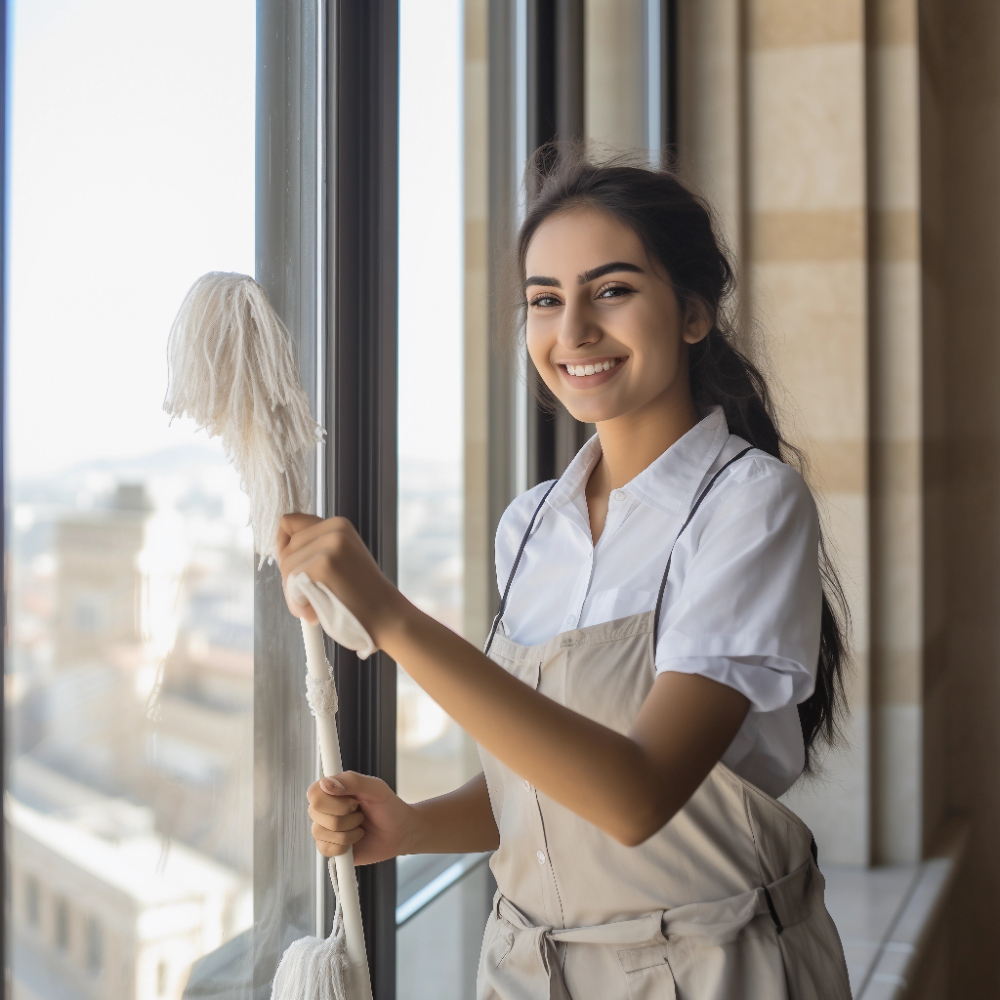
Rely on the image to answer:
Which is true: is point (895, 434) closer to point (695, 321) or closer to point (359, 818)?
point (695, 321)

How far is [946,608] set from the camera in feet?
9.02

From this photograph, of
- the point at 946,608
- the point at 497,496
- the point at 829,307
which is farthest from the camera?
the point at 946,608

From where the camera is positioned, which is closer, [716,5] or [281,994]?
[281,994]

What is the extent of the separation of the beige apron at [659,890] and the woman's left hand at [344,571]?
0.28m

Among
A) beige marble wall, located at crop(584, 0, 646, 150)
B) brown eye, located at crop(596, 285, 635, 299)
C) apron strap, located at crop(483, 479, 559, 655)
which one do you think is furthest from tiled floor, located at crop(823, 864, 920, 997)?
beige marble wall, located at crop(584, 0, 646, 150)

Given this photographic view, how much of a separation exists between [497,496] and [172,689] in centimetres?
86

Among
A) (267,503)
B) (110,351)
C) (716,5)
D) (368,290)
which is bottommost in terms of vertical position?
(267,503)

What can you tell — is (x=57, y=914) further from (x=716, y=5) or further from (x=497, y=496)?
(x=716, y=5)

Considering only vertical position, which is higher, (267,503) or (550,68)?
(550,68)

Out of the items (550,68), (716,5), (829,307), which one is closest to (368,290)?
(550,68)

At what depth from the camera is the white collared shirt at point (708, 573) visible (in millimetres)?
856

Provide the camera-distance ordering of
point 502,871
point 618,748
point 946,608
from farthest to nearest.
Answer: point 946,608 < point 502,871 < point 618,748

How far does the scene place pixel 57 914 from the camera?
0.81m

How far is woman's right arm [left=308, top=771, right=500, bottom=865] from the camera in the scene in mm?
942
